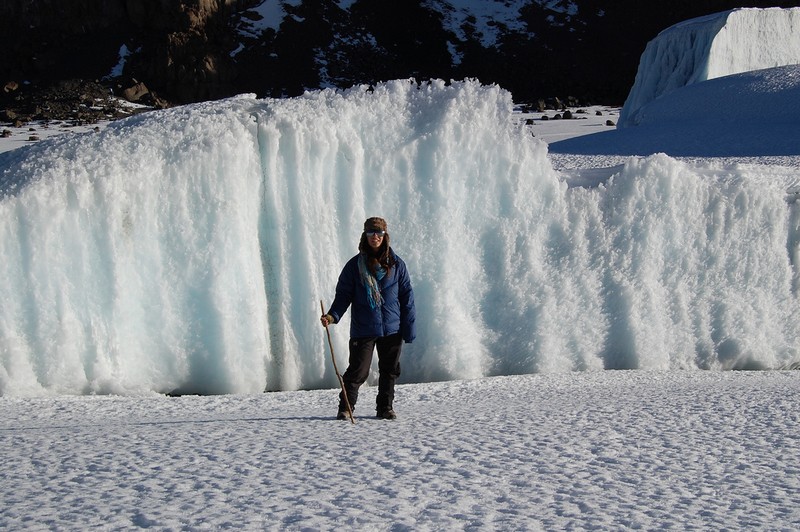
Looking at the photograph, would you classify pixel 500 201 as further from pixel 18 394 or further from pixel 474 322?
pixel 18 394

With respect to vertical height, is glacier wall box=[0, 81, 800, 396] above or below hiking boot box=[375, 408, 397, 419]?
above

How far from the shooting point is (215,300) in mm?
4762

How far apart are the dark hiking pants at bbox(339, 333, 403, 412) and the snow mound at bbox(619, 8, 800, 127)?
46.0 feet

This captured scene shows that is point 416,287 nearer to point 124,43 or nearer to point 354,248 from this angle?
point 354,248

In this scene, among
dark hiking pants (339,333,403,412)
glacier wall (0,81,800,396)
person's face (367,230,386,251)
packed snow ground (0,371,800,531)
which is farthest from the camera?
glacier wall (0,81,800,396)

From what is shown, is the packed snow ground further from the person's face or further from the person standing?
the person's face

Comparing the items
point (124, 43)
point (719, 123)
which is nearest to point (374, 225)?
point (719, 123)

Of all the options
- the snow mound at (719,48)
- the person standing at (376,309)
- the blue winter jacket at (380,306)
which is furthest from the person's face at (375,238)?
the snow mound at (719,48)

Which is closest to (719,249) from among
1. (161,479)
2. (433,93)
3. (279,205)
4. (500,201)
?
(500,201)

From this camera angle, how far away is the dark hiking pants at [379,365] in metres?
3.46

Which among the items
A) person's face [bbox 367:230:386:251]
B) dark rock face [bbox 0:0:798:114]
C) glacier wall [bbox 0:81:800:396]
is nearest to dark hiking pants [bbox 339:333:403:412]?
person's face [bbox 367:230:386:251]

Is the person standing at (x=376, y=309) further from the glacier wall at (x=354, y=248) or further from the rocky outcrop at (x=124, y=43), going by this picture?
the rocky outcrop at (x=124, y=43)

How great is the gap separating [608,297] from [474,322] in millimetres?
887

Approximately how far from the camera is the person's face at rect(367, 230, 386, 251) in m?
3.32
